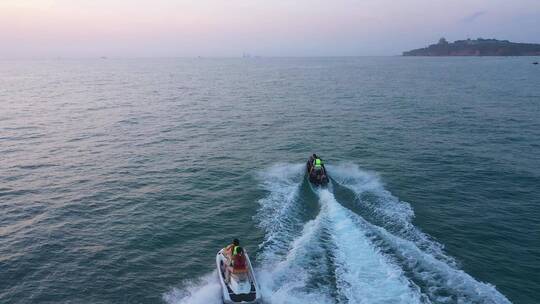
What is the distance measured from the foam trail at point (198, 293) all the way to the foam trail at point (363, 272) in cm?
663

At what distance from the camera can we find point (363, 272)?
2370cm

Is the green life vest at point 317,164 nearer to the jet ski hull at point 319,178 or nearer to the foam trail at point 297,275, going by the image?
the jet ski hull at point 319,178

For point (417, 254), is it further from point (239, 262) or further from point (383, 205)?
point (239, 262)

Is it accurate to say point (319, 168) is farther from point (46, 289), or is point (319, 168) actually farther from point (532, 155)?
point (532, 155)

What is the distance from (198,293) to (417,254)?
13011 mm

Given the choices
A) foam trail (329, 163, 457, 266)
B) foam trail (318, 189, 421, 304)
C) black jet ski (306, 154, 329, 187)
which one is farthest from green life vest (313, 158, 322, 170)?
foam trail (318, 189, 421, 304)

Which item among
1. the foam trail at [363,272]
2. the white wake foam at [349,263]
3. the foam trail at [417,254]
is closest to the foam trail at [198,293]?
the white wake foam at [349,263]

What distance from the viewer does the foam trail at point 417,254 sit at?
2205cm

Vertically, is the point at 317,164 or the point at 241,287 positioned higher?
the point at 317,164

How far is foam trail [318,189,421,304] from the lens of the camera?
21.6 meters

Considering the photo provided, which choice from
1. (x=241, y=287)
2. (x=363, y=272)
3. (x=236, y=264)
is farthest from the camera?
(x=363, y=272)

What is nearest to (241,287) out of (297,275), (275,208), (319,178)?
(297,275)

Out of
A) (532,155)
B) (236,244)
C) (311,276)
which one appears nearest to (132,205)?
(236,244)

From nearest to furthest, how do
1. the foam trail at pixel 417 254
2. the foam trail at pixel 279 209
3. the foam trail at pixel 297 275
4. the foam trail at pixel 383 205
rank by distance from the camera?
the foam trail at pixel 297 275, the foam trail at pixel 417 254, the foam trail at pixel 383 205, the foam trail at pixel 279 209
